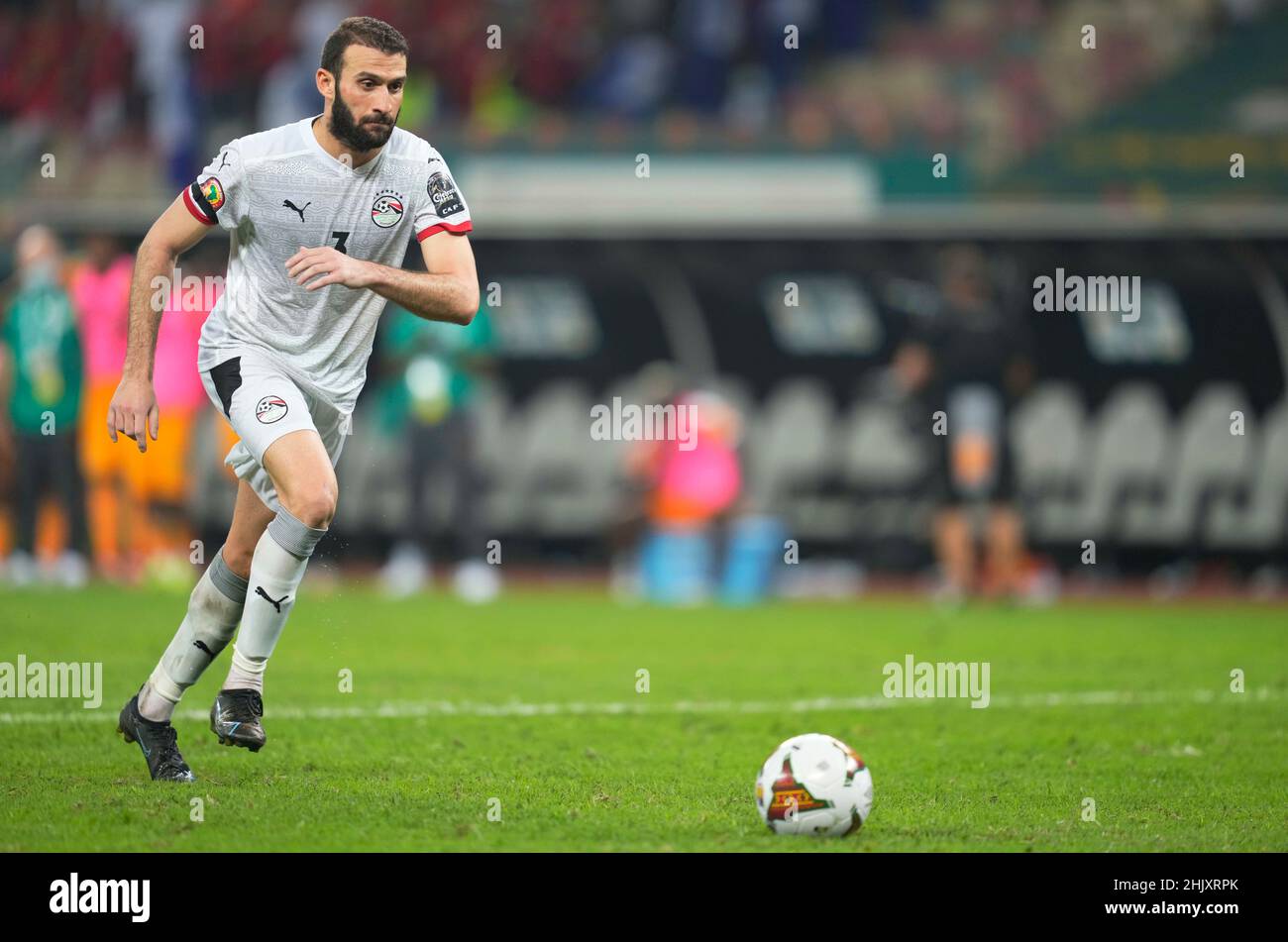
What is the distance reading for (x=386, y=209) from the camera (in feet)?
21.5

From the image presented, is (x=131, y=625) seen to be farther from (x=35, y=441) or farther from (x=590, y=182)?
(x=590, y=182)

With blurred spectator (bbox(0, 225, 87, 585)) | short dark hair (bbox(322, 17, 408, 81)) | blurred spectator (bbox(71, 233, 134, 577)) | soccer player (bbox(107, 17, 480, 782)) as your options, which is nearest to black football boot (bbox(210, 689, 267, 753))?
soccer player (bbox(107, 17, 480, 782))

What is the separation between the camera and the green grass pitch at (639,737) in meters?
5.74

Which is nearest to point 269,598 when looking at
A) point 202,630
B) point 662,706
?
point 202,630

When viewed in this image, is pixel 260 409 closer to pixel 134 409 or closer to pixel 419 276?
pixel 134 409

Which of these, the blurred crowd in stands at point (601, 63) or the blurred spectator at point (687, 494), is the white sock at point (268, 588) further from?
the blurred crowd in stands at point (601, 63)

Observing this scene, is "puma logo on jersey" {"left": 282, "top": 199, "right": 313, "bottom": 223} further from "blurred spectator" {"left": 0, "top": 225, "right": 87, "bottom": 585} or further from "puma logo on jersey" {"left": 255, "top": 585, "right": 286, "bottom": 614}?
"blurred spectator" {"left": 0, "top": 225, "right": 87, "bottom": 585}

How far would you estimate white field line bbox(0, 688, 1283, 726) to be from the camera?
8078 mm

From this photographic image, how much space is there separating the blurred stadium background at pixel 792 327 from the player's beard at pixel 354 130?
850cm

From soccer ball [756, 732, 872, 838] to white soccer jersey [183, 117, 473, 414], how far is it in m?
2.00

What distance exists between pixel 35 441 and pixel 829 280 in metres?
6.69
